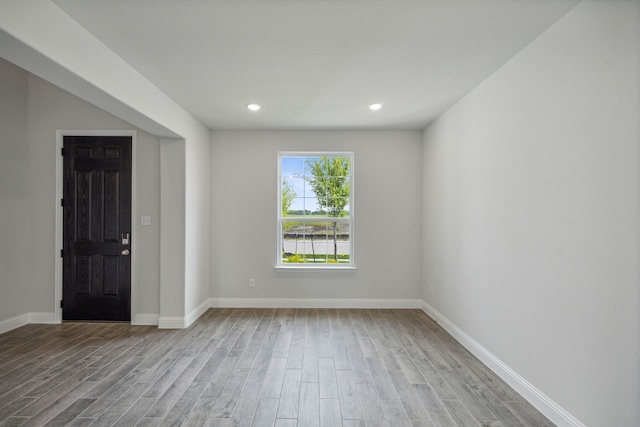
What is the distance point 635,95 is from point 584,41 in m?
0.50

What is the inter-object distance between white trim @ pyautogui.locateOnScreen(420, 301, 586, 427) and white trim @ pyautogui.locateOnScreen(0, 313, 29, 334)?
197 inches

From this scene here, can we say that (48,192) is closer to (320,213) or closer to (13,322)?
(13,322)

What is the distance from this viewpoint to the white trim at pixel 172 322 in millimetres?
4090

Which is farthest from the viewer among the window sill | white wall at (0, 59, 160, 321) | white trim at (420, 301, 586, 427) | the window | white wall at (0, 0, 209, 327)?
the window

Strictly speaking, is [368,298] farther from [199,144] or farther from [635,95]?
[635,95]

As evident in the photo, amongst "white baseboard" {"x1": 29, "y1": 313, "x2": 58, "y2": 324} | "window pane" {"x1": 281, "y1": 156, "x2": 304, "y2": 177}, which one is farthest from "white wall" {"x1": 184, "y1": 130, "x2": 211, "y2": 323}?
"white baseboard" {"x1": 29, "y1": 313, "x2": 58, "y2": 324}

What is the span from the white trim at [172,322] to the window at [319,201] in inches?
61.9

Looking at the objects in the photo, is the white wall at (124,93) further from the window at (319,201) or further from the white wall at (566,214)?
the white wall at (566,214)

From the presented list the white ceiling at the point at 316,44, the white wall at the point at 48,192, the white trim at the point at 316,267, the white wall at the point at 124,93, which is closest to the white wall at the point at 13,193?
the white wall at the point at 48,192

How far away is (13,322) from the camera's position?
4020 millimetres

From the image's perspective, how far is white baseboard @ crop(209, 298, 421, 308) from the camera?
4949 mm

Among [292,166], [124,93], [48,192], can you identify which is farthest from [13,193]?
[292,166]

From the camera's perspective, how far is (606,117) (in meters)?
1.86

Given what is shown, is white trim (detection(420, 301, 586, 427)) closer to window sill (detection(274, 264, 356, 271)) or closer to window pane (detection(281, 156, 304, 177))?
window sill (detection(274, 264, 356, 271))
